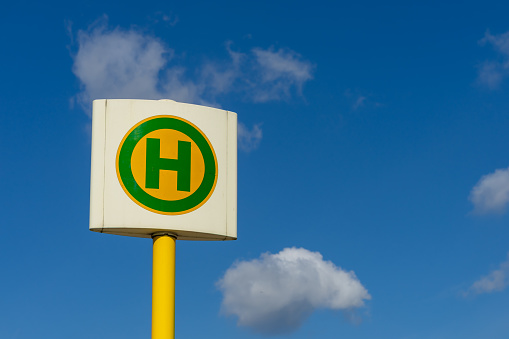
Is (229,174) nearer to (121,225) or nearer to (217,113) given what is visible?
(217,113)

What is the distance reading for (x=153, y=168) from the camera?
81.1 feet

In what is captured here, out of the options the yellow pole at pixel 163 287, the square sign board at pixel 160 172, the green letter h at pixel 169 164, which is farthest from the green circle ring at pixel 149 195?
the yellow pole at pixel 163 287

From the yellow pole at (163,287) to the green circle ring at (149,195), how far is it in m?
Answer: 0.96

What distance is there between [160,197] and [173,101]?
3080mm

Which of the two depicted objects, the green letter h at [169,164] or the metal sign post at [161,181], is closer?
the metal sign post at [161,181]

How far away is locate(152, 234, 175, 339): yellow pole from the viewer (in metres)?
23.9

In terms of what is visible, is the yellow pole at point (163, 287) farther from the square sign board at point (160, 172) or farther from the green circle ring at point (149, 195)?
the green circle ring at point (149, 195)

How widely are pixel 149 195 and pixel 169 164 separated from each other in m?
1.15

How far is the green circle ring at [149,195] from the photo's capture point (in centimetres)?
2442

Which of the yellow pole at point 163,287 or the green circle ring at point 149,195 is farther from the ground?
the green circle ring at point 149,195

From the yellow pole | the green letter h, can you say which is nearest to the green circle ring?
the green letter h

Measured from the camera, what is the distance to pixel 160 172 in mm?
24781

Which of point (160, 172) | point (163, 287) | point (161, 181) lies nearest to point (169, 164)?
point (160, 172)

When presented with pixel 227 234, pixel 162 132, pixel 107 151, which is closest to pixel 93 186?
pixel 107 151
